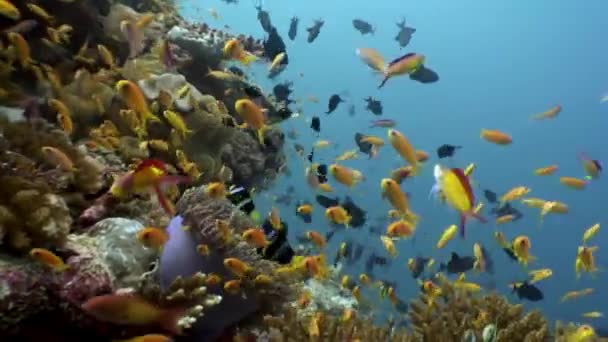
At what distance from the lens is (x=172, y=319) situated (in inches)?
140

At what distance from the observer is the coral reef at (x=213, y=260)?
4004mm

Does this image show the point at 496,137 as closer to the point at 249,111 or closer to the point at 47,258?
the point at 249,111

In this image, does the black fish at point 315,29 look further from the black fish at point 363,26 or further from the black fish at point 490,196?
the black fish at point 490,196

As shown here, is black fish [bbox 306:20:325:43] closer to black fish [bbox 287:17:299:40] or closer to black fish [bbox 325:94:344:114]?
black fish [bbox 287:17:299:40]

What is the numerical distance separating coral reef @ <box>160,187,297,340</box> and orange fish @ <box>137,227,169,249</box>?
9.5 inches

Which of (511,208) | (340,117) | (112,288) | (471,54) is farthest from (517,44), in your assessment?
(112,288)

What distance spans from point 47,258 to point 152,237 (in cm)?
67

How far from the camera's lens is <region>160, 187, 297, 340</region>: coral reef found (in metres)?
4.00

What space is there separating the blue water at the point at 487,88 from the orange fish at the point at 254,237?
3087 inches

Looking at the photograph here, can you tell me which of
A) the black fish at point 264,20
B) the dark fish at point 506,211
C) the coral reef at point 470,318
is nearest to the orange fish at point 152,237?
the coral reef at point 470,318

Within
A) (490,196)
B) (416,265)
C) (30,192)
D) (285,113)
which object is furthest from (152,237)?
(490,196)

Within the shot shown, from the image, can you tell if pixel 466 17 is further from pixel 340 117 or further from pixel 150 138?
pixel 150 138

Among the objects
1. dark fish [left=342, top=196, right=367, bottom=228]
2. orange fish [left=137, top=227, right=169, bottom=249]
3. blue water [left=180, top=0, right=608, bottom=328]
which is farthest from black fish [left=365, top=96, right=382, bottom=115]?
blue water [left=180, top=0, right=608, bottom=328]

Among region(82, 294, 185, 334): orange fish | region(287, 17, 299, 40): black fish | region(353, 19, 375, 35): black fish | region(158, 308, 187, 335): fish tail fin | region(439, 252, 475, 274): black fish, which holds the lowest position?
region(82, 294, 185, 334): orange fish
